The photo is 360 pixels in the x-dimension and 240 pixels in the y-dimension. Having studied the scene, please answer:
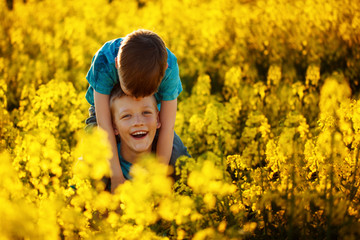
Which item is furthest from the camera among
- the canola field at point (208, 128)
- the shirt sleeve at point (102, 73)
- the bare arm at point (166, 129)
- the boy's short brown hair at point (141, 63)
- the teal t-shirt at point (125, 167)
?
the teal t-shirt at point (125, 167)

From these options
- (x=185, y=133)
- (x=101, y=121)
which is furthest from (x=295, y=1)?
(x=101, y=121)

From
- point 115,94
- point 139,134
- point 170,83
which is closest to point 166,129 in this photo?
point 139,134

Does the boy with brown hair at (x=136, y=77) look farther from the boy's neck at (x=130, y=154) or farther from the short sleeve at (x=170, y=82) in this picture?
the boy's neck at (x=130, y=154)

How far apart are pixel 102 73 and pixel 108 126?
378mm

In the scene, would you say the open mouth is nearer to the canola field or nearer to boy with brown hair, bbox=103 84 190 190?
boy with brown hair, bbox=103 84 190 190

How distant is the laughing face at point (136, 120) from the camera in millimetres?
2938

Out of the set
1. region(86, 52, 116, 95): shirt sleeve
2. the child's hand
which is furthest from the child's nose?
the child's hand

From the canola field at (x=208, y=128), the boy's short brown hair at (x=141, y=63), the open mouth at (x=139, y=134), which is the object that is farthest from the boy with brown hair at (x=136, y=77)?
the canola field at (x=208, y=128)

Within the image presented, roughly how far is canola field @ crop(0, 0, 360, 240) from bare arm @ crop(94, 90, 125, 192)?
0.18 m

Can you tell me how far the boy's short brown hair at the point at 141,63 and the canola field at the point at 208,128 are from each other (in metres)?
0.47

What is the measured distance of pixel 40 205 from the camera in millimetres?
2311

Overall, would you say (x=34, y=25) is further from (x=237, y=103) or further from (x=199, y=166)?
(x=199, y=166)

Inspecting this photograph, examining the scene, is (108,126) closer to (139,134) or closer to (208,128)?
(139,134)

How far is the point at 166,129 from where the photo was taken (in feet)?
9.90
